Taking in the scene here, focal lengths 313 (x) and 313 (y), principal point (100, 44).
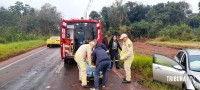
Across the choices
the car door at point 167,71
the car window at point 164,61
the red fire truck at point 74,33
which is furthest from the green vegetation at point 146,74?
the red fire truck at point 74,33

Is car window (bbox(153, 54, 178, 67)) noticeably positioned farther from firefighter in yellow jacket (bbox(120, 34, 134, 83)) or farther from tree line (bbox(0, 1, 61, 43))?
tree line (bbox(0, 1, 61, 43))

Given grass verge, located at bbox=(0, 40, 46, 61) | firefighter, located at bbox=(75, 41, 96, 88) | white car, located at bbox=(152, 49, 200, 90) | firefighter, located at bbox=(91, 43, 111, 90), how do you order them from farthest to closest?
grass verge, located at bbox=(0, 40, 46, 61), firefighter, located at bbox=(75, 41, 96, 88), firefighter, located at bbox=(91, 43, 111, 90), white car, located at bbox=(152, 49, 200, 90)

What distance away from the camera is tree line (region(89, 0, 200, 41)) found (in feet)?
179

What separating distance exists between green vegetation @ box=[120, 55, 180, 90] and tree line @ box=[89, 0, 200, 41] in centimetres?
3763

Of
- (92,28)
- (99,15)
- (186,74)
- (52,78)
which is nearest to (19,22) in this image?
(99,15)

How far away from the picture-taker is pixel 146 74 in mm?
13094

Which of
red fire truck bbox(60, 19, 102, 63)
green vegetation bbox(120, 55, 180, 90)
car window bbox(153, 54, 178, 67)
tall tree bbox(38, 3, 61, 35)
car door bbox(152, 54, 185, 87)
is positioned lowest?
green vegetation bbox(120, 55, 180, 90)

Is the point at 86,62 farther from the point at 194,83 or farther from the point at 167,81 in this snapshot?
the point at 194,83

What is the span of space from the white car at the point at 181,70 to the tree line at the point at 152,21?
41926 millimetres

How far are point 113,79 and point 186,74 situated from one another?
3.99 meters

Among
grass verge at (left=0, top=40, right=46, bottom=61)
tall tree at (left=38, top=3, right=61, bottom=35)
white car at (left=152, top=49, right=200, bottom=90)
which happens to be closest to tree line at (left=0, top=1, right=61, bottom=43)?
tall tree at (left=38, top=3, right=61, bottom=35)

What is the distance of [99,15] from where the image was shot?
8338cm

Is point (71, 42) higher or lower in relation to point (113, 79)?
higher

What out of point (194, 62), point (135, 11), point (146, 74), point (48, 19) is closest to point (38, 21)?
point (48, 19)
